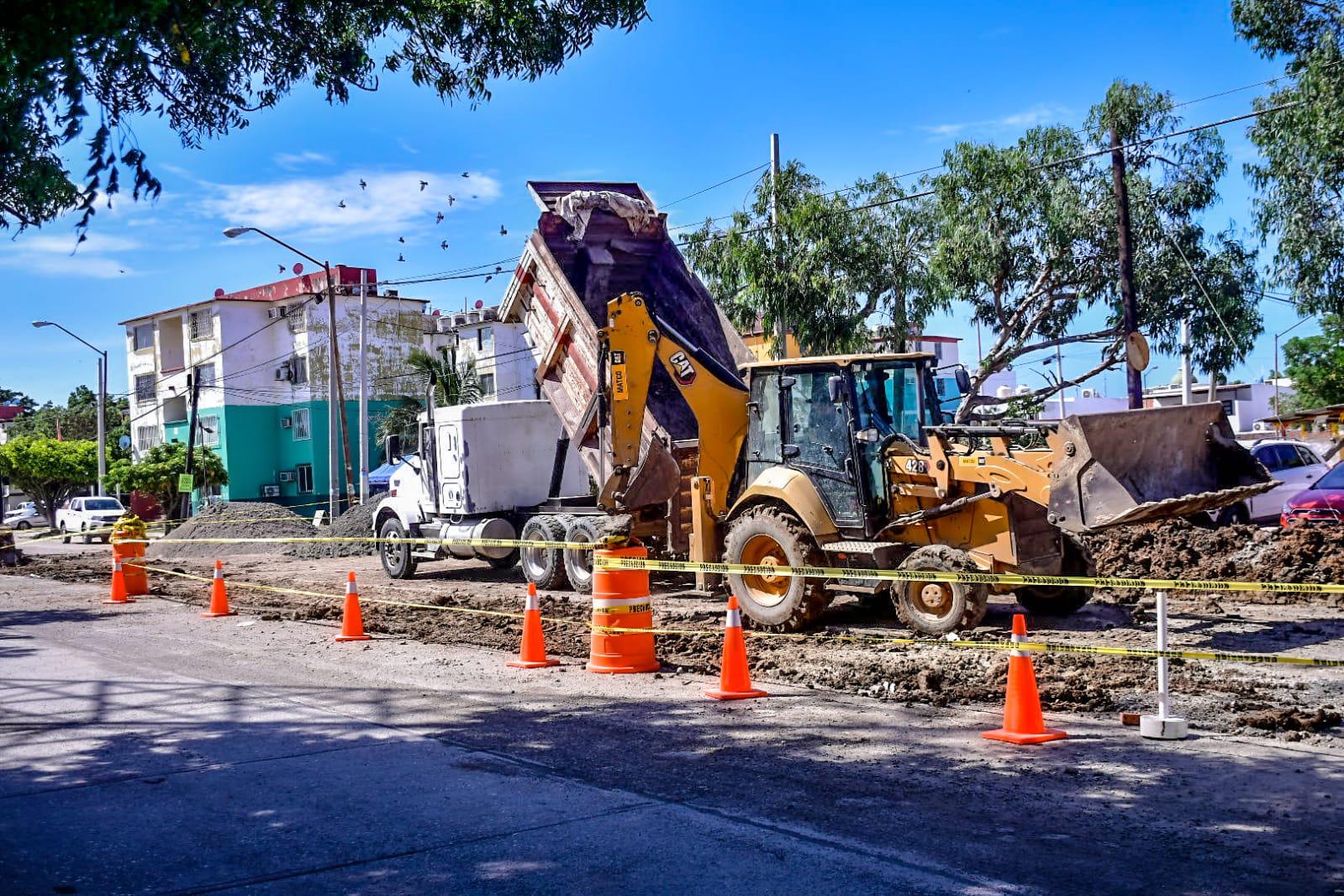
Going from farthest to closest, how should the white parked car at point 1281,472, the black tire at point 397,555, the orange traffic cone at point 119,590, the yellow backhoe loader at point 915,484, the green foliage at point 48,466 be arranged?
the green foliage at point 48,466 → the black tire at point 397,555 → the white parked car at point 1281,472 → the orange traffic cone at point 119,590 → the yellow backhoe loader at point 915,484

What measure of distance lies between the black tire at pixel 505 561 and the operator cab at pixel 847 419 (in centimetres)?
839

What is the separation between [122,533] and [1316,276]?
20.7 metres

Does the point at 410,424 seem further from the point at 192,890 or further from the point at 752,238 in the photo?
the point at 192,890

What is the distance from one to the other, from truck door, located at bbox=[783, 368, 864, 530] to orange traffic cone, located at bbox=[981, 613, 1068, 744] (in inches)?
183

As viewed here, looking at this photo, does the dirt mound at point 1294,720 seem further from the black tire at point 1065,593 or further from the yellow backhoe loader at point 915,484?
the black tire at point 1065,593

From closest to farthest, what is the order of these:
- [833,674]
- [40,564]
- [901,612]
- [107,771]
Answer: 1. [107,771]
2. [833,674]
3. [901,612]
4. [40,564]

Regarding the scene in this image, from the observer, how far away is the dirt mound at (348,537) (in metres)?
29.7

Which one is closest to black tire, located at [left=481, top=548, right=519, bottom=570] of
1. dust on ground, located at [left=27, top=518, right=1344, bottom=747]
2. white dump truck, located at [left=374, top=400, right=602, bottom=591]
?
white dump truck, located at [left=374, top=400, right=602, bottom=591]

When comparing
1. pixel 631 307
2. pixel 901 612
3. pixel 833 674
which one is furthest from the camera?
pixel 631 307

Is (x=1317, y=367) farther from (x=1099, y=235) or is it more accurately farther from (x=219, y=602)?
(x=219, y=602)

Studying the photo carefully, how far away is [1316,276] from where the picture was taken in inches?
824

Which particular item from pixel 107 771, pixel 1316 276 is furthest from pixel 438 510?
pixel 1316 276

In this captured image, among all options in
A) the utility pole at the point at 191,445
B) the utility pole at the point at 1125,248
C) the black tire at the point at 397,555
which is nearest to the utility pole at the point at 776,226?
the utility pole at the point at 1125,248

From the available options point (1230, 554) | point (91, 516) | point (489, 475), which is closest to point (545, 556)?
point (489, 475)
